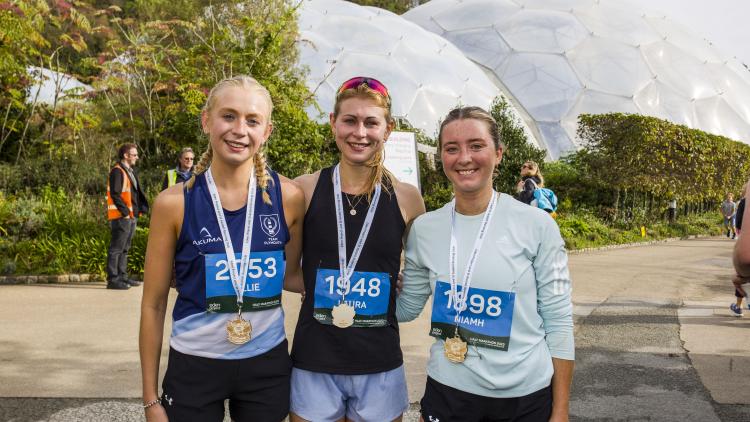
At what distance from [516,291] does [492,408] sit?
381 millimetres

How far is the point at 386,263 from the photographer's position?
2.24 meters

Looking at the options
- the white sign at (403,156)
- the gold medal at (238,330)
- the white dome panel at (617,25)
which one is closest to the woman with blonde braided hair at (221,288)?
the gold medal at (238,330)

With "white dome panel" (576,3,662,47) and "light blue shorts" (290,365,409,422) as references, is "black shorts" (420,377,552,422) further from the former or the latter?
"white dome panel" (576,3,662,47)

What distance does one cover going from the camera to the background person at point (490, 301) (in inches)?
78.6

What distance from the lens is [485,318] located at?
79.0 inches

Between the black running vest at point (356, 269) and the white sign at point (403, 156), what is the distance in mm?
7079

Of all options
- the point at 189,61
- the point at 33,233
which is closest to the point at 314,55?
the point at 189,61

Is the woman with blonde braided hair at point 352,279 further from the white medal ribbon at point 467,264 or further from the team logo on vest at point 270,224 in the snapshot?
the white medal ribbon at point 467,264

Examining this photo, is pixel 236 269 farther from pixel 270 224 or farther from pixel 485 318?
pixel 485 318

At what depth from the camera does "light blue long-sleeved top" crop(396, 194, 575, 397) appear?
6.54 feet

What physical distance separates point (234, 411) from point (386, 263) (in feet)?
2.39

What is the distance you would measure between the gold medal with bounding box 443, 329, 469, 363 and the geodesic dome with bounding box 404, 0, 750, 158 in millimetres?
22790

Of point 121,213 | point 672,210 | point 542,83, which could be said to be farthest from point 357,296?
point 542,83

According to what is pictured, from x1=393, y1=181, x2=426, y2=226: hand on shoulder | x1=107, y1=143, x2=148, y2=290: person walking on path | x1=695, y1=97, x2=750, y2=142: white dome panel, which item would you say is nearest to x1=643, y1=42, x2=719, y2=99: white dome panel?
Result: x1=695, y1=97, x2=750, y2=142: white dome panel
